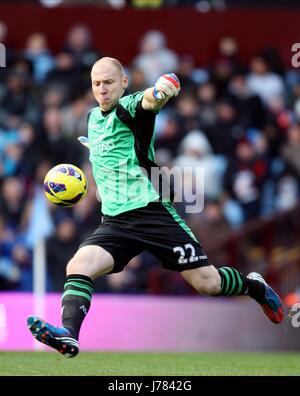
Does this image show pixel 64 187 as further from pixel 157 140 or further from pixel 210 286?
pixel 157 140

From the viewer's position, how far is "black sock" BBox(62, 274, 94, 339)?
8672 mm

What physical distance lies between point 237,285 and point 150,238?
969 mm

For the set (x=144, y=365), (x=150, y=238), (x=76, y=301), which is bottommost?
(x=144, y=365)

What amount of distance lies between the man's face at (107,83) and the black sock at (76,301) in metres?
1.47

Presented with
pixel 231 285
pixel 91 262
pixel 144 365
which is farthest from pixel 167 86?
pixel 144 365

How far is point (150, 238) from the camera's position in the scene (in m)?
9.20

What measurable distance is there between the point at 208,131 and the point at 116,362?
6.70 metres

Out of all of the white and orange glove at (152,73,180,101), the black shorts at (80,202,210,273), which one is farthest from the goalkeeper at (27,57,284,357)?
the white and orange glove at (152,73,180,101)

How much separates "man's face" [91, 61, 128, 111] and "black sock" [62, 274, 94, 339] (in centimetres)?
147

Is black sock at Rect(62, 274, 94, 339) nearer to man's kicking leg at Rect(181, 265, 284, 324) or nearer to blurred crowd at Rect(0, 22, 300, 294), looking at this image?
man's kicking leg at Rect(181, 265, 284, 324)

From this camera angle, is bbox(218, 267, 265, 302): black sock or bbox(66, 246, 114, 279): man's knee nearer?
bbox(66, 246, 114, 279): man's knee

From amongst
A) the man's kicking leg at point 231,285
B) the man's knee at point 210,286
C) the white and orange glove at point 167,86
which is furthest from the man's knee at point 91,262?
the white and orange glove at point 167,86

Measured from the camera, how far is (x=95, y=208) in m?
15.8
